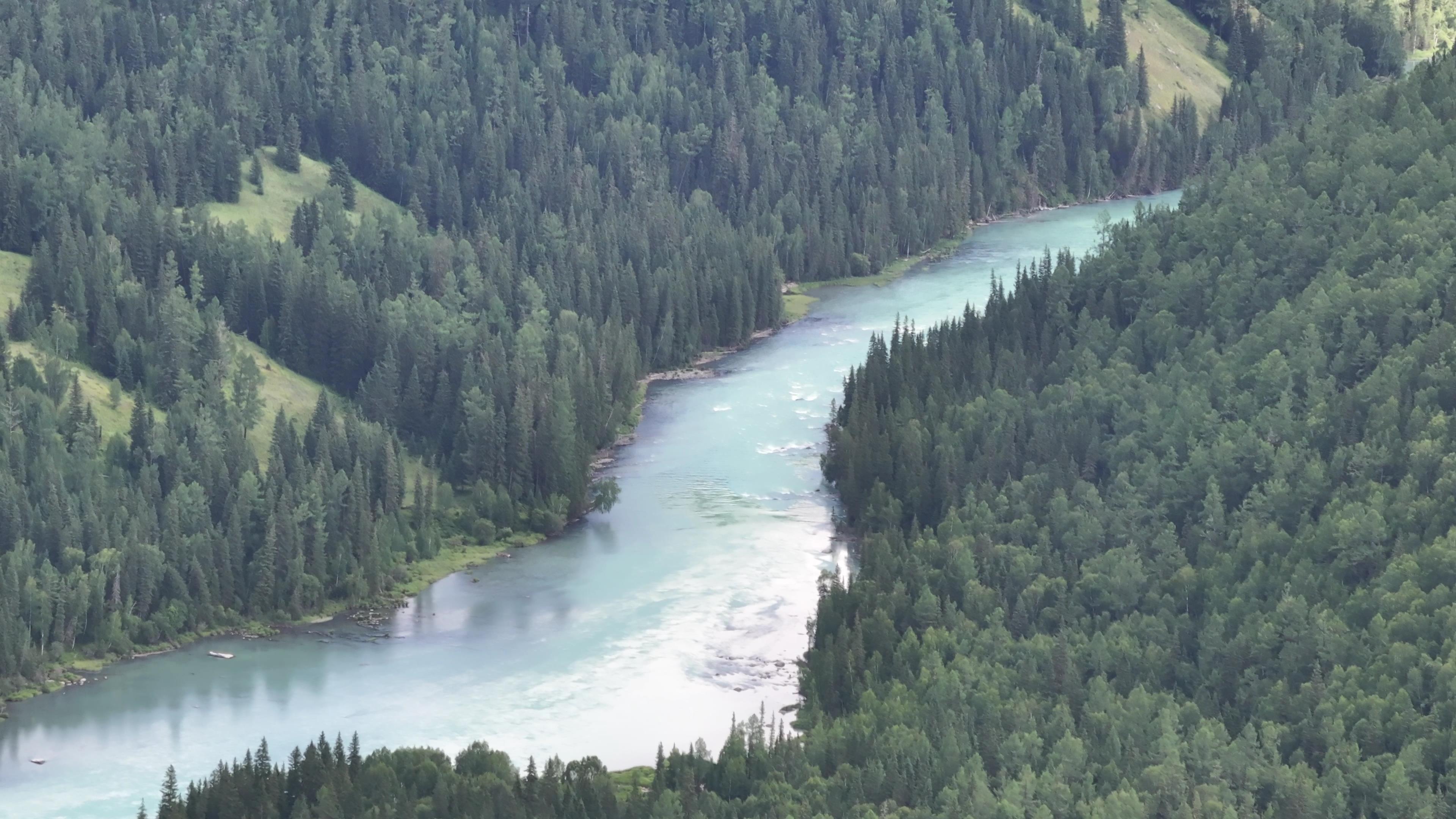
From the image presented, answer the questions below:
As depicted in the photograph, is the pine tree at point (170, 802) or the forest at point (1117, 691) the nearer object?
the forest at point (1117, 691)

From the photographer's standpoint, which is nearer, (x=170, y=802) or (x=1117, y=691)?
(x=170, y=802)

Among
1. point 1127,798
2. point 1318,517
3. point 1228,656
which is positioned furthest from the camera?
point 1318,517

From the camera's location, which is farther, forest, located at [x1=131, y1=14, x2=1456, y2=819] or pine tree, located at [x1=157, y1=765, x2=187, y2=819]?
pine tree, located at [x1=157, y1=765, x2=187, y2=819]

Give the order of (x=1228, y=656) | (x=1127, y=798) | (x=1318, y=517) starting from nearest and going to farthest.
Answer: (x=1127, y=798)
(x=1228, y=656)
(x=1318, y=517)

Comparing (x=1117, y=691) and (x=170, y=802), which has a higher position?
(x=170, y=802)

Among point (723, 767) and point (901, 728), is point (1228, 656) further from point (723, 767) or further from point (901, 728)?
point (723, 767)

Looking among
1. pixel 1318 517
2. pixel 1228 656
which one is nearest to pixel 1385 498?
pixel 1318 517

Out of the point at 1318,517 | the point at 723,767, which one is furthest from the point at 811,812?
the point at 1318,517

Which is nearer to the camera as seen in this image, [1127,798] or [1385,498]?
[1127,798]

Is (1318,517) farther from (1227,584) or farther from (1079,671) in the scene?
(1079,671)

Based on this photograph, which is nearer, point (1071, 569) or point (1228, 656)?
point (1228, 656)
